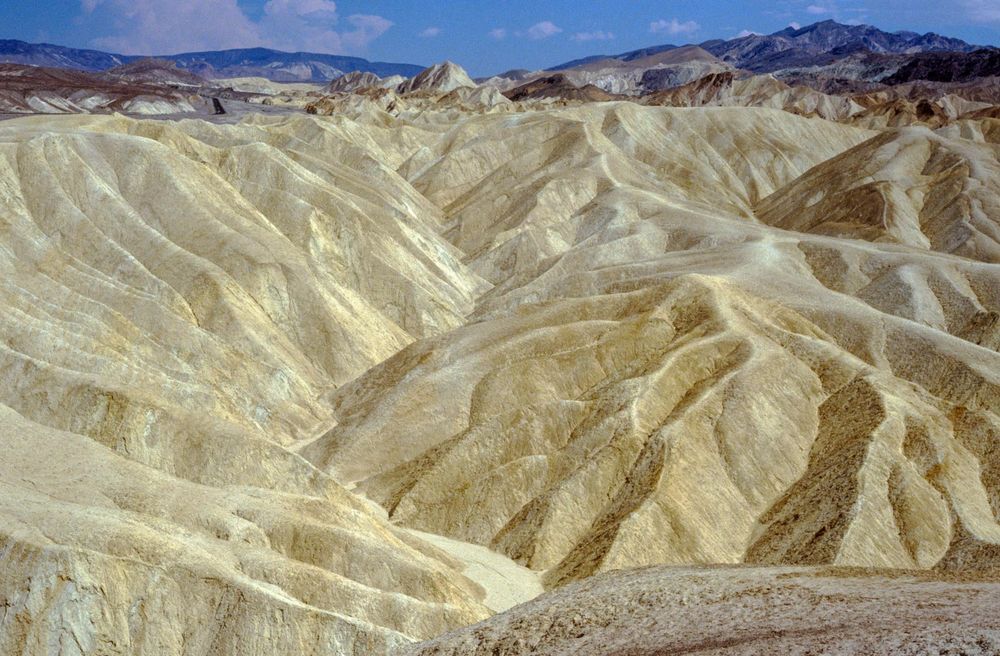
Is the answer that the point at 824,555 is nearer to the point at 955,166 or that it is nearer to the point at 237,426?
the point at 237,426

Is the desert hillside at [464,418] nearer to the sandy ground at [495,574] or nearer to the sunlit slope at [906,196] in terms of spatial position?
the sandy ground at [495,574]

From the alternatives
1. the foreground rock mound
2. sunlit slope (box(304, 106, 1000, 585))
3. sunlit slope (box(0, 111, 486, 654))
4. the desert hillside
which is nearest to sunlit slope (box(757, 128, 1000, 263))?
the desert hillside

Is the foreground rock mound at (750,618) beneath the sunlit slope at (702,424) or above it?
beneath

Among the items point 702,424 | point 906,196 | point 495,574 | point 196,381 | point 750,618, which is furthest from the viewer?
point 906,196

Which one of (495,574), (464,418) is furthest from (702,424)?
(464,418)

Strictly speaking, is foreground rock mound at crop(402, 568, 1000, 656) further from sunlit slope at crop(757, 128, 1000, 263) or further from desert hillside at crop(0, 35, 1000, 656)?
sunlit slope at crop(757, 128, 1000, 263)

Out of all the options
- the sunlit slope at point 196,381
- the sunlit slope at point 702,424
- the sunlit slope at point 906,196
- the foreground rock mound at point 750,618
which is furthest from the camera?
the sunlit slope at point 906,196

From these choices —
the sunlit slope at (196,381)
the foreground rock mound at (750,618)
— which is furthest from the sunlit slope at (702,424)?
the foreground rock mound at (750,618)

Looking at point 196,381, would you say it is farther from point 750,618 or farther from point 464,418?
point 750,618
